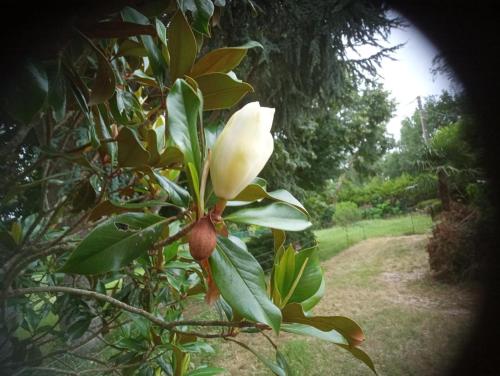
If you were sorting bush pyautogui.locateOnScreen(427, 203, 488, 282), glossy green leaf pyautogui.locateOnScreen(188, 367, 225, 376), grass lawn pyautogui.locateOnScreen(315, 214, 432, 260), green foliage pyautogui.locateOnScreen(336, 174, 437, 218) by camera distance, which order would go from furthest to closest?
1. green foliage pyautogui.locateOnScreen(336, 174, 437, 218)
2. grass lawn pyautogui.locateOnScreen(315, 214, 432, 260)
3. bush pyautogui.locateOnScreen(427, 203, 488, 282)
4. glossy green leaf pyautogui.locateOnScreen(188, 367, 225, 376)

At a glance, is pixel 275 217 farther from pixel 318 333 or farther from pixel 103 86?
pixel 103 86

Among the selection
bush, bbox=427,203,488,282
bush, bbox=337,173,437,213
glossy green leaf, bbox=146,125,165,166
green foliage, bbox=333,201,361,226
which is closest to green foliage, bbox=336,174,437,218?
bush, bbox=337,173,437,213

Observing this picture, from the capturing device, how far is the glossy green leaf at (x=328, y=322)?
0.36m

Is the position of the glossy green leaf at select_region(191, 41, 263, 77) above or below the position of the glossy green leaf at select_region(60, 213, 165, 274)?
above

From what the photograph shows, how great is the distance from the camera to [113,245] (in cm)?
32

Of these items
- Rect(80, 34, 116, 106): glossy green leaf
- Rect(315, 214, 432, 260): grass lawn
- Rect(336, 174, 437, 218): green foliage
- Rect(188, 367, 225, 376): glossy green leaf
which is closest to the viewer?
Rect(80, 34, 116, 106): glossy green leaf

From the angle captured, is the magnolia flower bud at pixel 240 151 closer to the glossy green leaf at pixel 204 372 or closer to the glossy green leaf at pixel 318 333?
the glossy green leaf at pixel 318 333

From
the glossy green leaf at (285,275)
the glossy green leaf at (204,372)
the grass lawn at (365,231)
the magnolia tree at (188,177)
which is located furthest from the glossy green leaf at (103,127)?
the grass lawn at (365,231)

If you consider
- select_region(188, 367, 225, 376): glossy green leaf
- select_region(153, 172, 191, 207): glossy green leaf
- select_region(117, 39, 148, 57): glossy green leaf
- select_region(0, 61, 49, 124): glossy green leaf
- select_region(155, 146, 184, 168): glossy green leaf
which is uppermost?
select_region(117, 39, 148, 57): glossy green leaf

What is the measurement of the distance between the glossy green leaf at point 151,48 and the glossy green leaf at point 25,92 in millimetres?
134

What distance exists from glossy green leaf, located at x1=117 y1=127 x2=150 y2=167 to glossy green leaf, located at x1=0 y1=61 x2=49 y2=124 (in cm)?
11

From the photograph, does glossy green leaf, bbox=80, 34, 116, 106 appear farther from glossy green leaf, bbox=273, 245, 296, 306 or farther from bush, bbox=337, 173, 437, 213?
bush, bbox=337, 173, 437, 213

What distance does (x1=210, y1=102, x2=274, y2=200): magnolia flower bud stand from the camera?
0.30m

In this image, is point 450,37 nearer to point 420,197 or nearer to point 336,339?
point 336,339
